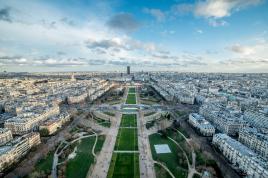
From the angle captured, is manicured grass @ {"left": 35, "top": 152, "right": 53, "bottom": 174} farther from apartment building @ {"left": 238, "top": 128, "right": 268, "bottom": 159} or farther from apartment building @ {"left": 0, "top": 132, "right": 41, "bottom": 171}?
apartment building @ {"left": 238, "top": 128, "right": 268, "bottom": 159}

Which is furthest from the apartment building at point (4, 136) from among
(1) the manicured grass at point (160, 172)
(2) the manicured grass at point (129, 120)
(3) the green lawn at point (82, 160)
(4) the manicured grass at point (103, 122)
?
(1) the manicured grass at point (160, 172)

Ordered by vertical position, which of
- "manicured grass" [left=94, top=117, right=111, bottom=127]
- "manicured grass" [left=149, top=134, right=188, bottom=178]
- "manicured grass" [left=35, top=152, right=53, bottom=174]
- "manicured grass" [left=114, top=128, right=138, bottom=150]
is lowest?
"manicured grass" [left=35, top=152, right=53, bottom=174]

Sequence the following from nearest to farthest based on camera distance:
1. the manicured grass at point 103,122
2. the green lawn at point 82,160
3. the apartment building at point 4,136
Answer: the green lawn at point 82,160, the apartment building at point 4,136, the manicured grass at point 103,122

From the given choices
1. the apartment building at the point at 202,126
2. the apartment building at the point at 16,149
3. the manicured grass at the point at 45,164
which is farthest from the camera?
the apartment building at the point at 202,126

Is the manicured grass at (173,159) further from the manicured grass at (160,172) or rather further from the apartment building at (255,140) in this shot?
the apartment building at (255,140)

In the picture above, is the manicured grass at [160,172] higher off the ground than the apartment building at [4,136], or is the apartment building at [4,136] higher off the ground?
the apartment building at [4,136]

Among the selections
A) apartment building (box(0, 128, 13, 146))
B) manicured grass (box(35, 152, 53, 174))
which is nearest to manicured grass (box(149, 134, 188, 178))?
manicured grass (box(35, 152, 53, 174))

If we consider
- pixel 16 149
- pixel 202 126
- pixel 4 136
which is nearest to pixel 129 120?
pixel 202 126
